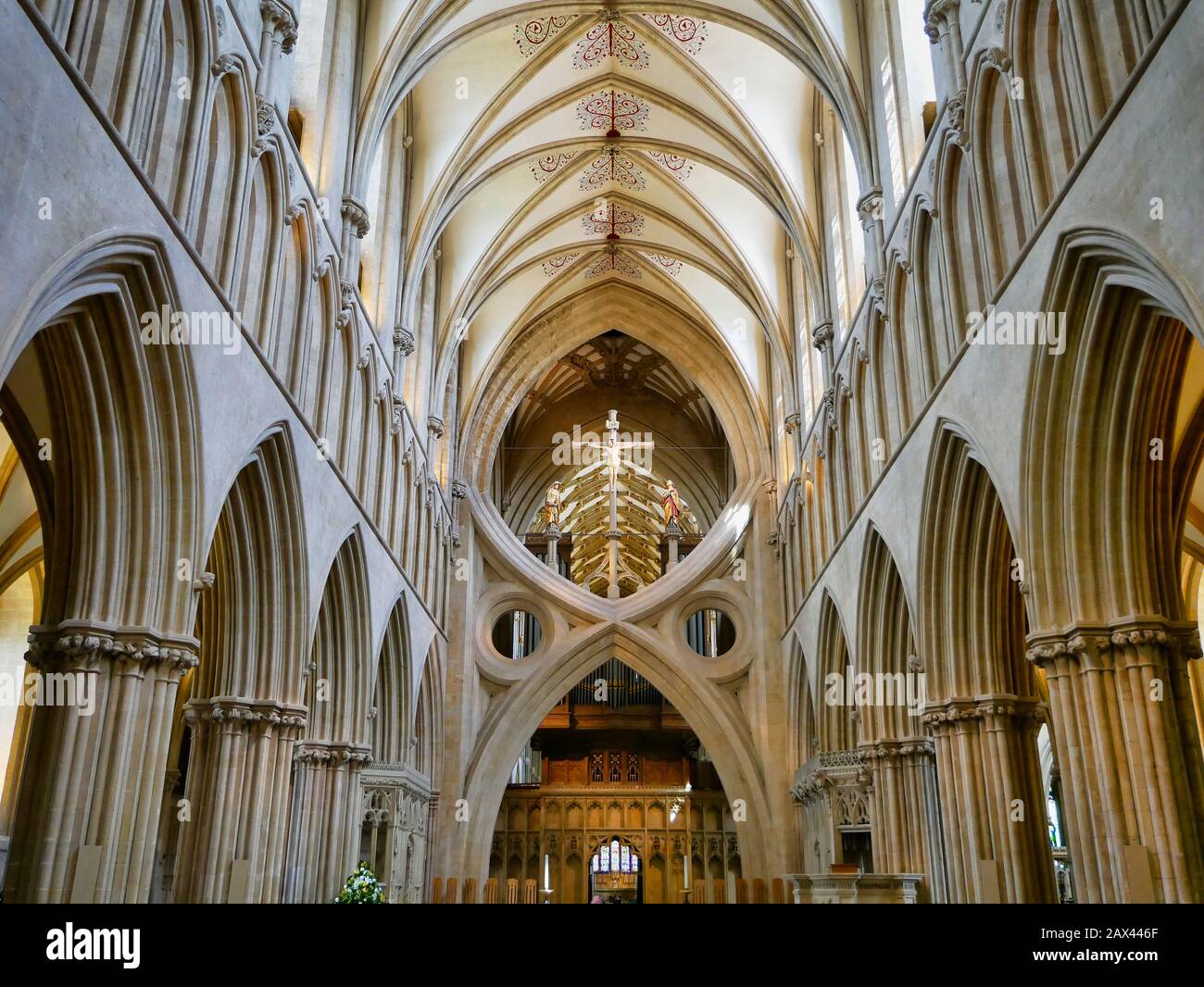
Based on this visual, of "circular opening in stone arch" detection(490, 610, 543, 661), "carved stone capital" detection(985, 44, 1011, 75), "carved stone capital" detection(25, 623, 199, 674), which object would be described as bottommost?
"carved stone capital" detection(25, 623, 199, 674)

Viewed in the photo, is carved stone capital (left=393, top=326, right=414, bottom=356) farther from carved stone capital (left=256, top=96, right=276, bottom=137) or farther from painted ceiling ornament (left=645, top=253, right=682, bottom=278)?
painted ceiling ornament (left=645, top=253, right=682, bottom=278)

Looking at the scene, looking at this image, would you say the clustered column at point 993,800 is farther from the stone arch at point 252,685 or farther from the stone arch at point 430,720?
the stone arch at point 430,720

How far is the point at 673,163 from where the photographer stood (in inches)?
798

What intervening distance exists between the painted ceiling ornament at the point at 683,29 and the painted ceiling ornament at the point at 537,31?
127 centimetres

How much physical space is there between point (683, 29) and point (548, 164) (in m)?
3.93

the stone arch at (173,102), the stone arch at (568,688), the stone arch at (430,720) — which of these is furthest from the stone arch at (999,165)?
the stone arch at (568,688)

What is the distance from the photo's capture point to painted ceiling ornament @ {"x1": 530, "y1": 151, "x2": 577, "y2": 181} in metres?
20.1

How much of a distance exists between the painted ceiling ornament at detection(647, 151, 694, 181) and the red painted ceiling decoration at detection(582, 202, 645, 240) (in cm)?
166

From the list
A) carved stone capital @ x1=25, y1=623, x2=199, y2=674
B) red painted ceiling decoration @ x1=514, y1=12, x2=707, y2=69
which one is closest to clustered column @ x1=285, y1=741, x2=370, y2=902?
carved stone capital @ x1=25, y1=623, x2=199, y2=674

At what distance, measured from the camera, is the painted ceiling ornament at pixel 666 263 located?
2289 centimetres

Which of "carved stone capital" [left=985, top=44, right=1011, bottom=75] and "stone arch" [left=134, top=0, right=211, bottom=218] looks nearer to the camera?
"stone arch" [left=134, top=0, right=211, bottom=218]

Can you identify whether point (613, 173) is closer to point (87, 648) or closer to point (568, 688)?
point (568, 688)

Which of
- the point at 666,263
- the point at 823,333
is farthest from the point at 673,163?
the point at 823,333
